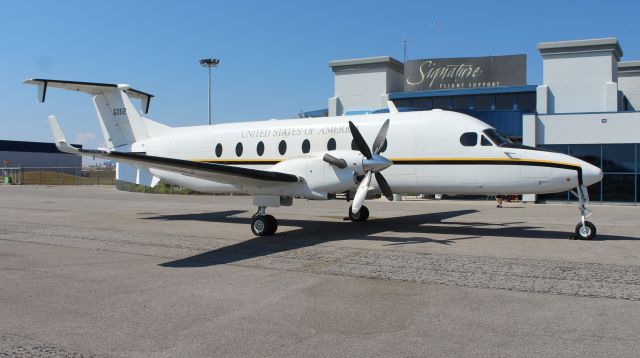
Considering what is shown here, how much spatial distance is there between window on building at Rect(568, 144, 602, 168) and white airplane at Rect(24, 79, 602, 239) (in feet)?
57.0

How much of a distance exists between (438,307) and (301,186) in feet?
25.1

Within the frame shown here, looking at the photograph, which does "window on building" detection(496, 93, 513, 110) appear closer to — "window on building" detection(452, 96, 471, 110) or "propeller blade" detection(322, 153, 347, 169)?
"window on building" detection(452, 96, 471, 110)

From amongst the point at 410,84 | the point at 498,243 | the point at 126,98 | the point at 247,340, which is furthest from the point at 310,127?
the point at 410,84

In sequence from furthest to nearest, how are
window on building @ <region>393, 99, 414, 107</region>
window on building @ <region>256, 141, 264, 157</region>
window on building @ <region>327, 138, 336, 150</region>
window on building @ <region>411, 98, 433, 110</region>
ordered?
window on building @ <region>393, 99, 414, 107</region>
window on building @ <region>411, 98, 433, 110</region>
window on building @ <region>256, 141, 264, 157</region>
window on building @ <region>327, 138, 336, 150</region>

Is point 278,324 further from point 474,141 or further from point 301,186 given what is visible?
point 474,141

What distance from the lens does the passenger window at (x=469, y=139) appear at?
46.5 ft

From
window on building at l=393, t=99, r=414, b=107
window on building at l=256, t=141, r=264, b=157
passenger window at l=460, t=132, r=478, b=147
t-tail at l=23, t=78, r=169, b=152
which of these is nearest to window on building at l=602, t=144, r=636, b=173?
window on building at l=393, t=99, r=414, b=107

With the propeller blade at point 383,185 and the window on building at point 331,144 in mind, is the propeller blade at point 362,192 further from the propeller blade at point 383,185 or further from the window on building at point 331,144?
the window on building at point 331,144

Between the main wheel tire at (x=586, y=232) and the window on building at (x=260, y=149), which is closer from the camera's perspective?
the main wheel tire at (x=586, y=232)

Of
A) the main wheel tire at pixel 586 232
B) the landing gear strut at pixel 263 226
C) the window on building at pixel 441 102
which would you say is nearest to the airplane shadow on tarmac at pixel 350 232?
the landing gear strut at pixel 263 226

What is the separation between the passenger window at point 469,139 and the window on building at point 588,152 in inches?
740

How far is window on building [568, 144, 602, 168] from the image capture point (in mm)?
29922

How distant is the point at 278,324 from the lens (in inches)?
253
